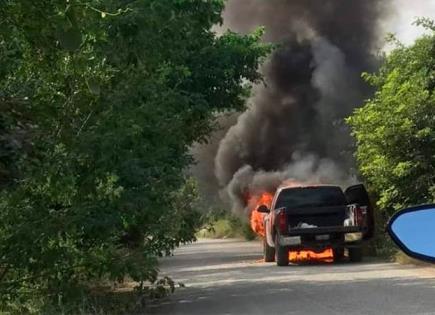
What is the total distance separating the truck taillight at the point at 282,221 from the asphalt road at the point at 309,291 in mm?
826

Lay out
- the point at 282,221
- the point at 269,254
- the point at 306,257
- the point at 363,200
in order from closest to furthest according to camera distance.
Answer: the point at 282,221, the point at 363,200, the point at 306,257, the point at 269,254

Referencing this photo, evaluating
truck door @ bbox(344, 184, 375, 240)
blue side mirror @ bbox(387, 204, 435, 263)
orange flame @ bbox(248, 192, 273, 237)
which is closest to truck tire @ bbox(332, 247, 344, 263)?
truck door @ bbox(344, 184, 375, 240)

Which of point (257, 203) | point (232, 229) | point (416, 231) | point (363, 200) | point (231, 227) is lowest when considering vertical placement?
point (416, 231)

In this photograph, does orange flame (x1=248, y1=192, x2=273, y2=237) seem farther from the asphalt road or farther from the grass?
the asphalt road

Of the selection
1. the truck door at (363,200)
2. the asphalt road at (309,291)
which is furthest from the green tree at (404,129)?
the asphalt road at (309,291)

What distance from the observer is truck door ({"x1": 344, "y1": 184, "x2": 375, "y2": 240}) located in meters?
17.5

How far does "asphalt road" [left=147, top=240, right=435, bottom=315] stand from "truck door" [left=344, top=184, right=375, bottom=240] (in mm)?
851

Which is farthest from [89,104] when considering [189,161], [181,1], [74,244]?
[181,1]

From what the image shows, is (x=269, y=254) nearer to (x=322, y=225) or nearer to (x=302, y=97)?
(x=322, y=225)

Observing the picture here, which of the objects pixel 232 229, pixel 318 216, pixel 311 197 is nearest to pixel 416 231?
pixel 318 216

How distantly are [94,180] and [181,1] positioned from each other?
21.8ft

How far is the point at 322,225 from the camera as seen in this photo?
1722 centimetres

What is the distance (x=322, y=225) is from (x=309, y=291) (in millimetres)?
5588

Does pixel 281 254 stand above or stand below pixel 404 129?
below
